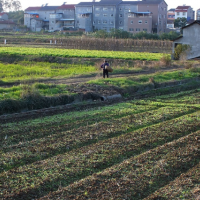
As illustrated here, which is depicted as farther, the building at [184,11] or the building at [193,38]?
the building at [184,11]

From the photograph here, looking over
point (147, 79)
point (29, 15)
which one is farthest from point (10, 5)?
point (147, 79)

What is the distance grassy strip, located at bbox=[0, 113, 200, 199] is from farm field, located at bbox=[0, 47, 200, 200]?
0.7 inches

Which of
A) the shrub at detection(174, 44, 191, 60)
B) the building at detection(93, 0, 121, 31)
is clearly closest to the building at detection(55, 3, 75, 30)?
the building at detection(93, 0, 121, 31)

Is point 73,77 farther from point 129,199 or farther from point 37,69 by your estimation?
point 129,199

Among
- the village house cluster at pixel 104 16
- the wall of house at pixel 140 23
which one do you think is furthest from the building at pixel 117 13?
the wall of house at pixel 140 23

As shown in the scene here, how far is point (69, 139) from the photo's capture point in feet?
31.3

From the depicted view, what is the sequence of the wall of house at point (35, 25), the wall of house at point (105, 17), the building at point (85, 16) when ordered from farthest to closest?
the wall of house at point (35, 25), the building at point (85, 16), the wall of house at point (105, 17)

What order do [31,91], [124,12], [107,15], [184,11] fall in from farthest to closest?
[184,11] < [107,15] < [124,12] < [31,91]

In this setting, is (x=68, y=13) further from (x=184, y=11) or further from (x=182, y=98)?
(x=182, y=98)

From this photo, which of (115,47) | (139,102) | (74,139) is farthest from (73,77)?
(115,47)

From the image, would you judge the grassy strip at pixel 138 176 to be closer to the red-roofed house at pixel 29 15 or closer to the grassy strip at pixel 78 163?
the grassy strip at pixel 78 163

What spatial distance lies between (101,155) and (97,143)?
3.07ft

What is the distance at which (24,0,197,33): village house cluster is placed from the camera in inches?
2810

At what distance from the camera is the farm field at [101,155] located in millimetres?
6641
